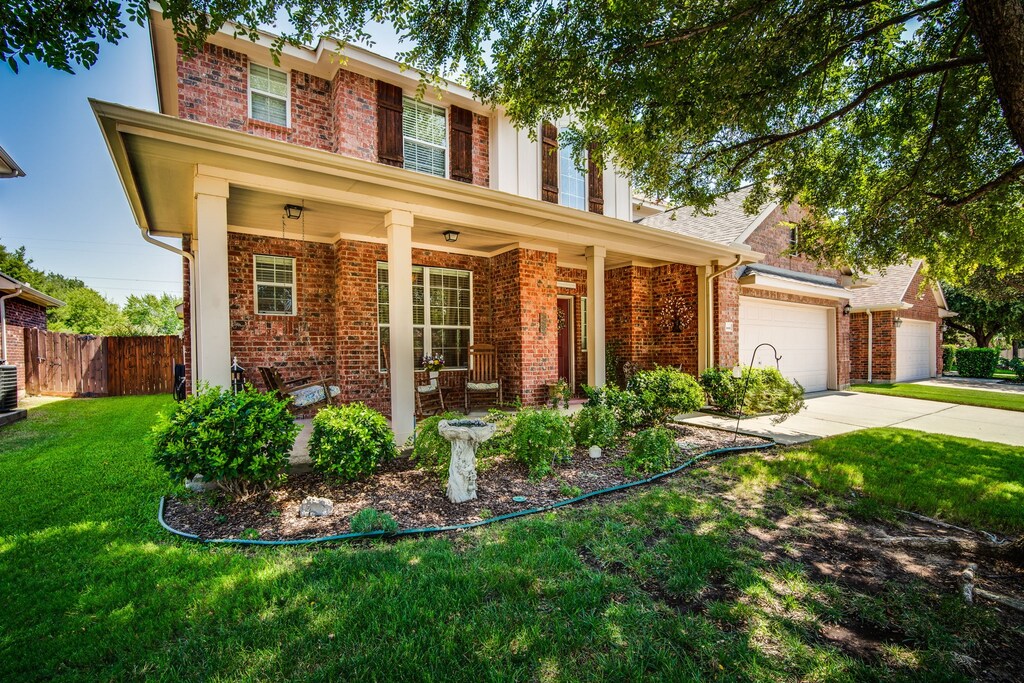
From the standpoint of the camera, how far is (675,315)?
9570 millimetres

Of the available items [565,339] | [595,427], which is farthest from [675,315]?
[595,427]

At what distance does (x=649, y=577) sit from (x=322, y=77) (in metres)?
8.59

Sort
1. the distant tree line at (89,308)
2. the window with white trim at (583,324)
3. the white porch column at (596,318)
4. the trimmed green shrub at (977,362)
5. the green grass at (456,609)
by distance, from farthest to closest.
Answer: the distant tree line at (89,308) → the trimmed green shrub at (977,362) → the window with white trim at (583,324) → the white porch column at (596,318) → the green grass at (456,609)

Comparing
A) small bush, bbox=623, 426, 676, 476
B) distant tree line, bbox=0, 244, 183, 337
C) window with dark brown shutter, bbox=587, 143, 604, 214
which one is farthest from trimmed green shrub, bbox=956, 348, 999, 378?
distant tree line, bbox=0, 244, 183, 337

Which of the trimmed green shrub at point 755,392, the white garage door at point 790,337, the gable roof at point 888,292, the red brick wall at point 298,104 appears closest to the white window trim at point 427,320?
the red brick wall at point 298,104

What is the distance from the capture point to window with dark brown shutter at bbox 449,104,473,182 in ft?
26.5

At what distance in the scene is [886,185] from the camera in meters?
5.63

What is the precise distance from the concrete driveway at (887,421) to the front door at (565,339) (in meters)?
2.84

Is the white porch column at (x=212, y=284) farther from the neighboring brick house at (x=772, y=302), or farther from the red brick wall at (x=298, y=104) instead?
the neighboring brick house at (x=772, y=302)

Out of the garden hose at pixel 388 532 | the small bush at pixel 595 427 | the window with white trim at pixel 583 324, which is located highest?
the window with white trim at pixel 583 324

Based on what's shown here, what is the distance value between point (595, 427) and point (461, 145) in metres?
5.74

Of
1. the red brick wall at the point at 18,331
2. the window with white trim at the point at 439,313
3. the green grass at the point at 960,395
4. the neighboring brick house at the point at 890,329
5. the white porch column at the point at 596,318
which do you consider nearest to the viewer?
the white porch column at the point at 596,318

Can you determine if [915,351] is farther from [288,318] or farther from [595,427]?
[288,318]

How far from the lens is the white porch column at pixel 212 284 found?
4.14 m
